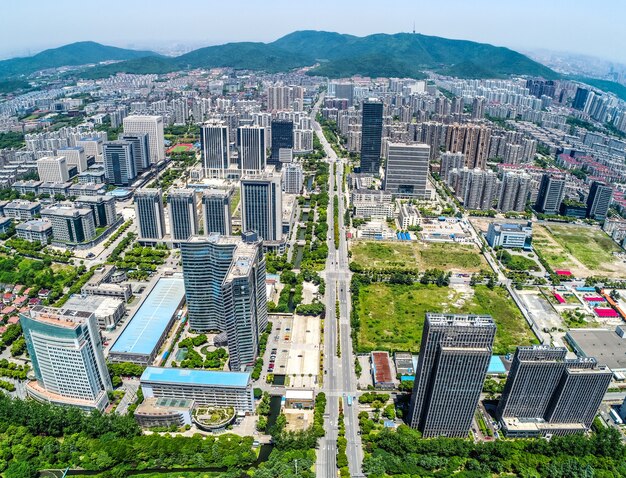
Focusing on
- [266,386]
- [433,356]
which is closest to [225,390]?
[266,386]

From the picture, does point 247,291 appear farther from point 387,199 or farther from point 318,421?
point 387,199

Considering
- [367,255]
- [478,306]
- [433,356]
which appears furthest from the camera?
[367,255]

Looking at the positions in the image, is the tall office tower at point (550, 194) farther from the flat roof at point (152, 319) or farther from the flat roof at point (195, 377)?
the flat roof at point (195, 377)

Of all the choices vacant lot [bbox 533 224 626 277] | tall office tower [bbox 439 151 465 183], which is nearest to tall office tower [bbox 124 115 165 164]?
tall office tower [bbox 439 151 465 183]

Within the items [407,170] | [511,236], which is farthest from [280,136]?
[511,236]

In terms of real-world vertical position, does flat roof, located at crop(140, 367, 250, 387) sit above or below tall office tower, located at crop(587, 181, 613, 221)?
below

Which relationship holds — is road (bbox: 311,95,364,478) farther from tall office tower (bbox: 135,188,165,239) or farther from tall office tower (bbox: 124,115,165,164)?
tall office tower (bbox: 124,115,165,164)
